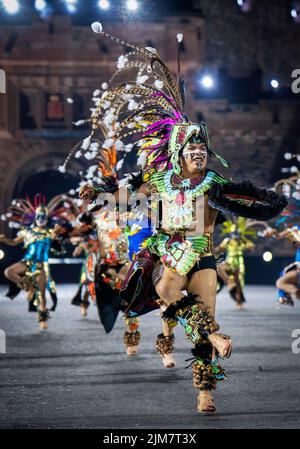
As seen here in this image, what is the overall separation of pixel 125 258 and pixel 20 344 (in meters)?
1.58

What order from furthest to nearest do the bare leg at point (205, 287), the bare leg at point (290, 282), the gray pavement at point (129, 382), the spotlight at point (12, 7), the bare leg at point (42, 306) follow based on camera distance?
the spotlight at point (12, 7)
the bare leg at point (290, 282)
the bare leg at point (42, 306)
the bare leg at point (205, 287)
the gray pavement at point (129, 382)

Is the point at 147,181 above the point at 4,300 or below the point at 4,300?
above

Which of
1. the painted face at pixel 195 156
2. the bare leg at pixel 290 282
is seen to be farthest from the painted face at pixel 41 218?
the painted face at pixel 195 156

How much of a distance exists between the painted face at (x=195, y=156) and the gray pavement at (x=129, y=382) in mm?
1753

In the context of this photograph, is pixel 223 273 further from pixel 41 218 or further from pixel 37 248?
pixel 37 248

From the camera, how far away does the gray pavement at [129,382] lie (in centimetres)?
661

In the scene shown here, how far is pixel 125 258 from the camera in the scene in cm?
1173

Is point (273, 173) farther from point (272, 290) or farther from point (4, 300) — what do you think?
point (4, 300)

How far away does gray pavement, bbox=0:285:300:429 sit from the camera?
661 cm

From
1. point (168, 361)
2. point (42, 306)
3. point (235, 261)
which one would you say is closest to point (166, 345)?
point (168, 361)

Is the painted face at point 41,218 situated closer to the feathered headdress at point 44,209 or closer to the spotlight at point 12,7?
the feathered headdress at point 44,209

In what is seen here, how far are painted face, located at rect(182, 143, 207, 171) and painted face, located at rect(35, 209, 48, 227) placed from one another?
7.13 meters

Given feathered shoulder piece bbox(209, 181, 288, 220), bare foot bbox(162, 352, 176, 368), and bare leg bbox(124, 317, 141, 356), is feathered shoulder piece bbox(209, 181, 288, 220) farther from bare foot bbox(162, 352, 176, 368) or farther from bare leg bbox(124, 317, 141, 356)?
bare leg bbox(124, 317, 141, 356)

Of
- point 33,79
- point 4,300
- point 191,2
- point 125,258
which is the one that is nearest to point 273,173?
point 191,2
